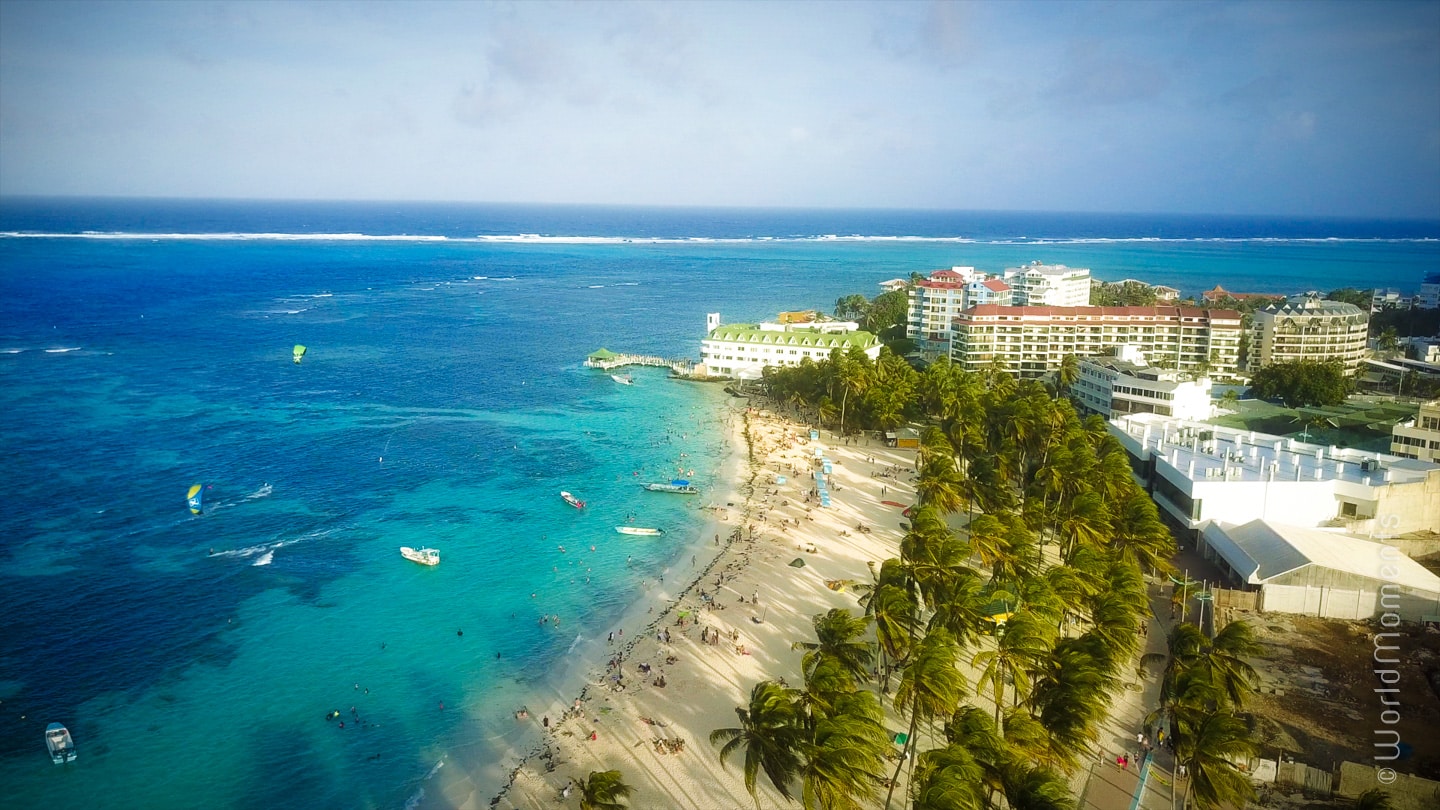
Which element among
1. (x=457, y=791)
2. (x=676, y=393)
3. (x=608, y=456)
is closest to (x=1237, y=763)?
(x=457, y=791)

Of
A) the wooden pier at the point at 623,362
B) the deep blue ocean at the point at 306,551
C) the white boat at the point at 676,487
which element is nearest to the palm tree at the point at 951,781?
the deep blue ocean at the point at 306,551

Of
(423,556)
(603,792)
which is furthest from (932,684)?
(423,556)

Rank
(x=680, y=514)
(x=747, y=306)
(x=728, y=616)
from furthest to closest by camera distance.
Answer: (x=747, y=306) → (x=680, y=514) → (x=728, y=616)

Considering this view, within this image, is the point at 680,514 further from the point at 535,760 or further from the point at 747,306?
the point at 747,306

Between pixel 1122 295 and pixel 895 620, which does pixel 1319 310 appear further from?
pixel 895 620

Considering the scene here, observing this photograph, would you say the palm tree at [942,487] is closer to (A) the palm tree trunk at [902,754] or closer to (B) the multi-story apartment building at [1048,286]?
(A) the palm tree trunk at [902,754]

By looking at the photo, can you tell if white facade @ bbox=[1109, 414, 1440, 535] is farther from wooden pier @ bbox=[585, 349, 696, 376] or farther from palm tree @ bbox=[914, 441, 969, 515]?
wooden pier @ bbox=[585, 349, 696, 376]
